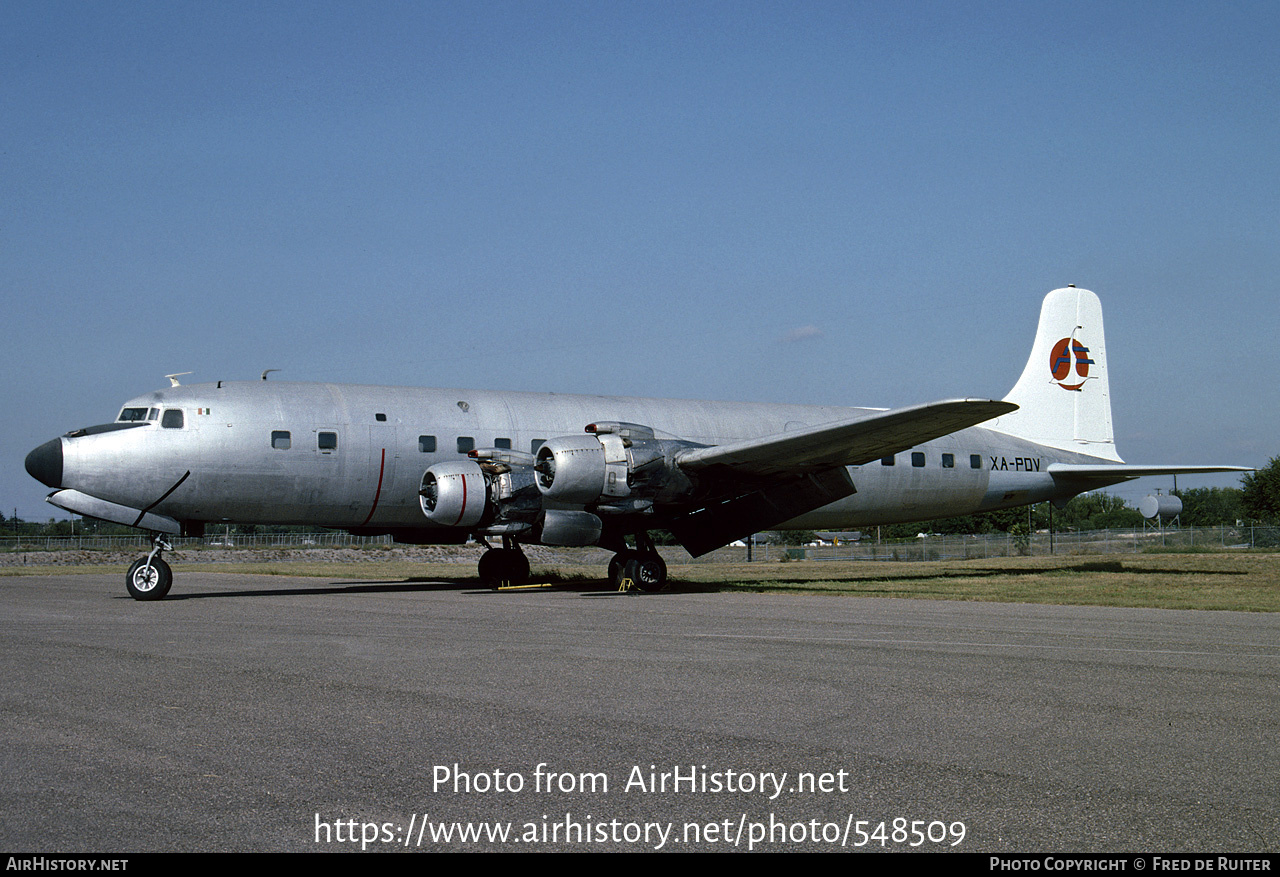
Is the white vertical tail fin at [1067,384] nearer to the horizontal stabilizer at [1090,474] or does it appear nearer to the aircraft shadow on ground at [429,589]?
the horizontal stabilizer at [1090,474]

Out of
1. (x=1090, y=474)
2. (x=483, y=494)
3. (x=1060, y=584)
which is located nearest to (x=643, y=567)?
(x=483, y=494)

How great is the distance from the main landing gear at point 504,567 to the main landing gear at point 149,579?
723 cm

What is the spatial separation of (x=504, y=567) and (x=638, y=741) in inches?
718

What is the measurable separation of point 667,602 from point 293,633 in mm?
7282

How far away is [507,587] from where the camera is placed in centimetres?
2236

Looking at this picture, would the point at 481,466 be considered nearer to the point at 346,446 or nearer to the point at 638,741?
the point at 346,446

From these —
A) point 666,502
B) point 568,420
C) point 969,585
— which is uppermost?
point 568,420

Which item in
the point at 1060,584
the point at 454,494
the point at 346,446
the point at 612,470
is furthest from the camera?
the point at 1060,584

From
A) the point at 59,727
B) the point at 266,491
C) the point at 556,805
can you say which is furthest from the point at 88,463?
the point at 556,805

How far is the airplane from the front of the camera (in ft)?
61.2

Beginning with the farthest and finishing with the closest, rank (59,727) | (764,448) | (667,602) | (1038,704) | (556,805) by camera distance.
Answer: (764,448) → (667,602) → (1038,704) → (59,727) → (556,805)

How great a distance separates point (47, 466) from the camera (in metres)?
18.0

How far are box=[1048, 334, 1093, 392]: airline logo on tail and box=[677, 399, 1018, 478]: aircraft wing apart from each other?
10246mm
